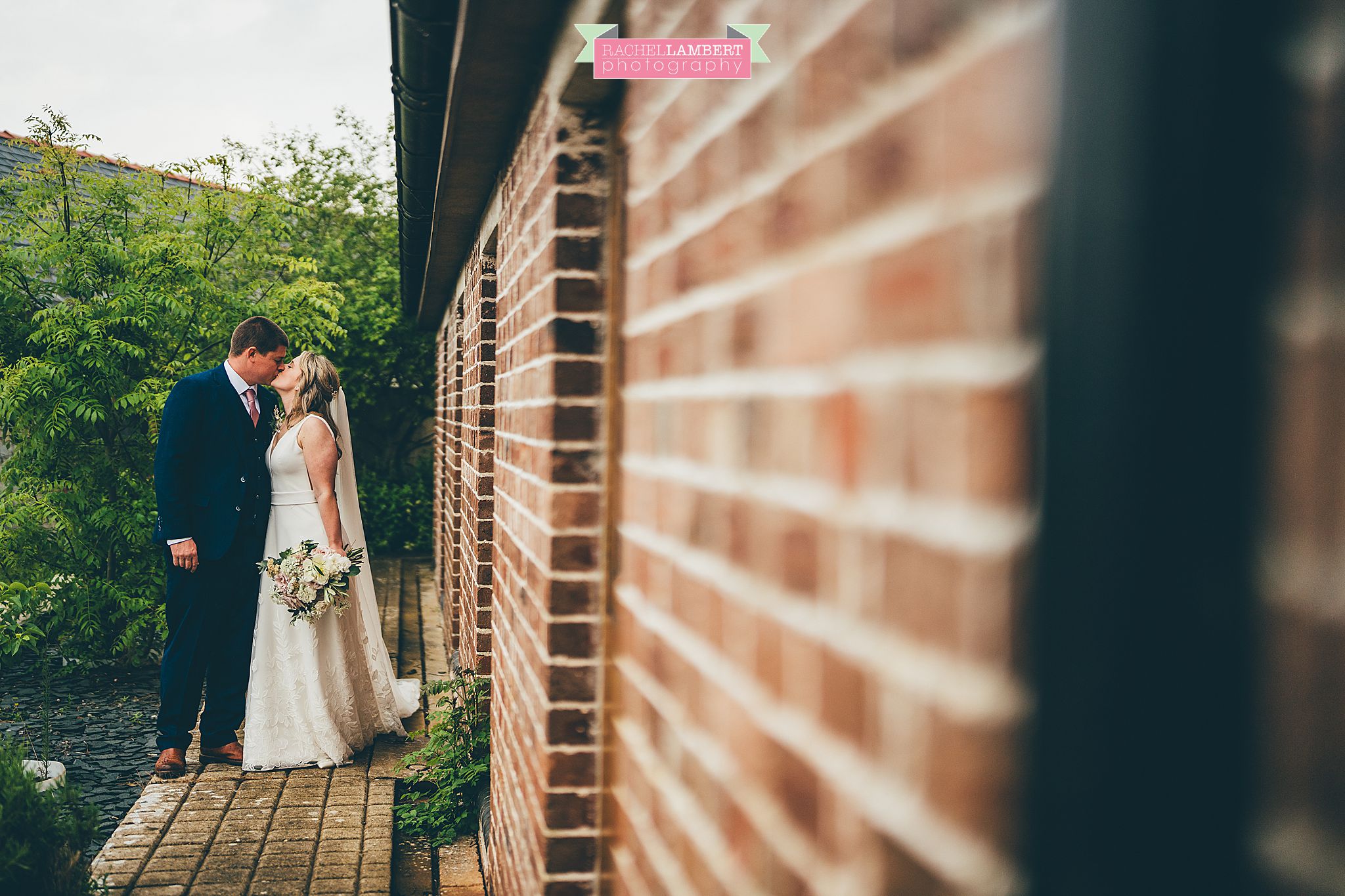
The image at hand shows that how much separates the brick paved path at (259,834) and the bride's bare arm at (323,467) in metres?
1.31

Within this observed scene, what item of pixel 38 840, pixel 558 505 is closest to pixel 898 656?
pixel 558 505

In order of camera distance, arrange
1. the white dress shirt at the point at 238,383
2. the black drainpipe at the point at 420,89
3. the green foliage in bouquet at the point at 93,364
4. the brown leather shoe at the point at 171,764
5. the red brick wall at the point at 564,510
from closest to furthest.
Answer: the red brick wall at the point at 564,510, the black drainpipe at the point at 420,89, the brown leather shoe at the point at 171,764, the white dress shirt at the point at 238,383, the green foliage in bouquet at the point at 93,364

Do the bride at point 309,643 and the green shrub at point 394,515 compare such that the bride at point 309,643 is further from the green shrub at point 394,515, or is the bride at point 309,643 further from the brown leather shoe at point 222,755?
the green shrub at point 394,515

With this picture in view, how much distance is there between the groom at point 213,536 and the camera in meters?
4.83

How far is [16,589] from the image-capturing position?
4.77 metres

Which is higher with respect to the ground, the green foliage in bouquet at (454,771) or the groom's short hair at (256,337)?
the groom's short hair at (256,337)

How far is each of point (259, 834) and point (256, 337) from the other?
8.97ft

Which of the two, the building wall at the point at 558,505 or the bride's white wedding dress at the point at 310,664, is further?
the bride's white wedding dress at the point at 310,664

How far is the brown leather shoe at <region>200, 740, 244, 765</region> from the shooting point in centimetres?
499

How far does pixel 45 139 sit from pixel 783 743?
8078 mm

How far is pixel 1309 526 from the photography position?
0.48 m

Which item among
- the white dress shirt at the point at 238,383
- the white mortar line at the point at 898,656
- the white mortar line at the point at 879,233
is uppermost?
the white dress shirt at the point at 238,383

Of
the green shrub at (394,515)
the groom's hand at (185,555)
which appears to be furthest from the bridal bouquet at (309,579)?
the green shrub at (394,515)

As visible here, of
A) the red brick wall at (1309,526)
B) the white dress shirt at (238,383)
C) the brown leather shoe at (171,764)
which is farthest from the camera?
the white dress shirt at (238,383)
